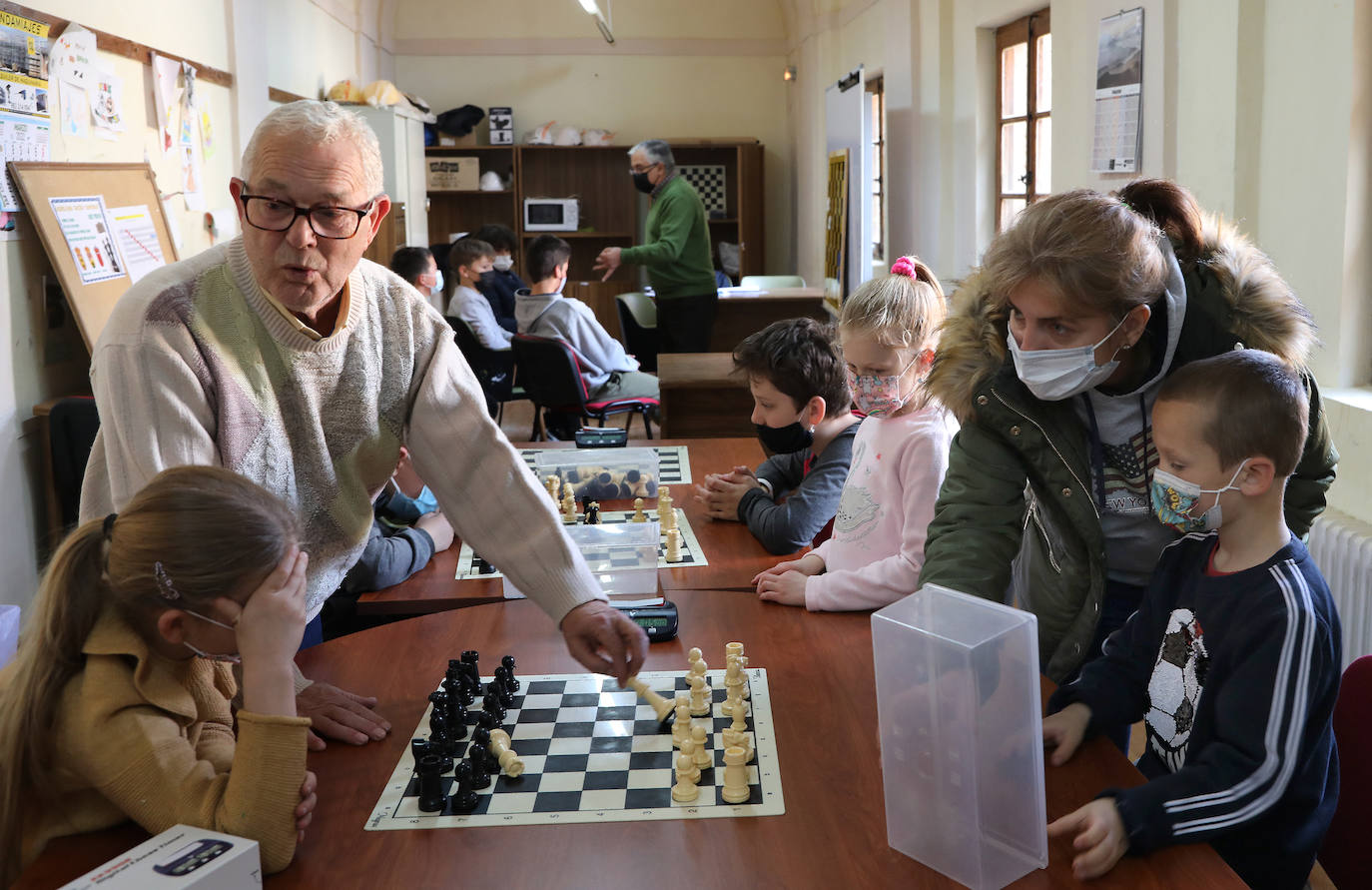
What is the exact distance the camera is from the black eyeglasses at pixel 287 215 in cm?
162

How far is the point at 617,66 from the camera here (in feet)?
35.8

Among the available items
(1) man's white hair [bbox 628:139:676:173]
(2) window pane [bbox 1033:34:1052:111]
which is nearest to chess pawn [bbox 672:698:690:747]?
(2) window pane [bbox 1033:34:1052:111]

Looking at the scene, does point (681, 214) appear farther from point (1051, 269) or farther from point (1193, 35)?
point (1051, 269)

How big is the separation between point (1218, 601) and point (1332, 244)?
6.06ft

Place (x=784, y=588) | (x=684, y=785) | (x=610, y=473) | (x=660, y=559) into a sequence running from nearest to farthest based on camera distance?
(x=684, y=785) < (x=784, y=588) < (x=660, y=559) < (x=610, y=473)

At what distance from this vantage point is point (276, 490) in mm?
1688

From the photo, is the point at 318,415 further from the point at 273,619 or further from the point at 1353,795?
the point at 1353,795

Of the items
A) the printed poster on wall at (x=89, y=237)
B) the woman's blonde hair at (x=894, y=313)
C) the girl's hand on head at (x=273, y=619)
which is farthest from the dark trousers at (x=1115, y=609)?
the printed poster on wall at (x=89, y=237)

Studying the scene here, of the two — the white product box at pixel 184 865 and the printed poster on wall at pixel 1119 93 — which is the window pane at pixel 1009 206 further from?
the white product box at pixel 184 865

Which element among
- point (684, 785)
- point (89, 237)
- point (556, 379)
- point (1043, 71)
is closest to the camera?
point (684, 785)

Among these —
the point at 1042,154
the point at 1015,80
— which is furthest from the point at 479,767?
the point at 1015,80

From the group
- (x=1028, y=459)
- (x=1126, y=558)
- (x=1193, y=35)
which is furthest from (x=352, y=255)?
(x=1193, y=35)

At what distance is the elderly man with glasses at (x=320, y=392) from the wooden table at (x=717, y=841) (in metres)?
0.21

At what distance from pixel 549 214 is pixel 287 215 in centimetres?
945
